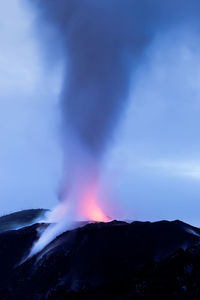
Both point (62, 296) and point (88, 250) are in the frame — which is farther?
point (88, 250)

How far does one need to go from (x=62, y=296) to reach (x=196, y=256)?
13143 mm

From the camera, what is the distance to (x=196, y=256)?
33688mm

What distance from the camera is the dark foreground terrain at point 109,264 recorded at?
31.9 meters

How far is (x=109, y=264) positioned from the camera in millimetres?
37500

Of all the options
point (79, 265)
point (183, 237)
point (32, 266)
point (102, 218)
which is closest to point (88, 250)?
point (79, 265)

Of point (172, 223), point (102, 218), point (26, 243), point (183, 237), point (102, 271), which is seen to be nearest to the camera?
point (102, 271)

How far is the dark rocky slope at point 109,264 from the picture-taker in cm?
3194

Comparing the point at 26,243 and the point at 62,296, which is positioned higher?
the point at 26,243

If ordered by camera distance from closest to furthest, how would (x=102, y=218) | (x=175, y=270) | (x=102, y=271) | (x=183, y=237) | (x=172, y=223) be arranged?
(x=175, y=270), (x=102, y=271), (x=183, y=237), (x=172, y=223), (x=102, y=218)

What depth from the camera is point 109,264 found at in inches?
1476

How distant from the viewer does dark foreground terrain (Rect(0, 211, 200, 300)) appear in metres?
31.9

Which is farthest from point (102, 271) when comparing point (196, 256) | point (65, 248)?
point (196, 256)

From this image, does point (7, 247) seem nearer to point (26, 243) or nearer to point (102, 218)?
point (26, 243)

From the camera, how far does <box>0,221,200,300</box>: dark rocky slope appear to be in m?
31.9
